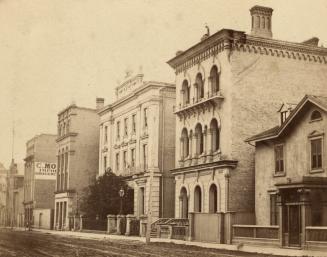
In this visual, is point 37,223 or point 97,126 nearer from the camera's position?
point 97,126

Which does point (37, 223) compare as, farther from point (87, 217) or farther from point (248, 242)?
point (248, 242)

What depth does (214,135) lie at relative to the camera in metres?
38.8

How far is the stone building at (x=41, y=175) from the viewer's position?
81.9 meters

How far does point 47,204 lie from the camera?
8306cm

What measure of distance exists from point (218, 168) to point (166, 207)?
11982 millimetres

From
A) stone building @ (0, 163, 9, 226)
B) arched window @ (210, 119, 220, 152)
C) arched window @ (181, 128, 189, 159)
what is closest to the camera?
arched window @ (210, 119, 220, 152)

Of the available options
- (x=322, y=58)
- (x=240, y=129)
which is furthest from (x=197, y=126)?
(x=322, y=58)

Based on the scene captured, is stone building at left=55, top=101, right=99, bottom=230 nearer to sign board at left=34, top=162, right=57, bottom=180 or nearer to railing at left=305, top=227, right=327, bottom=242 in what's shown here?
sign board at left=34, top=162, right=57, bottom=180

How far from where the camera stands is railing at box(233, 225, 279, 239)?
27938 mm

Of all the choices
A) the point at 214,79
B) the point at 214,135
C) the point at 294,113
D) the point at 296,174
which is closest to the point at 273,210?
the point at 296,174

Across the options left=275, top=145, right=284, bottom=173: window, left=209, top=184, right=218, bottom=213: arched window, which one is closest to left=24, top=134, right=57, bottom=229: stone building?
left=209, top=184, right=218, bottom=213: arched window

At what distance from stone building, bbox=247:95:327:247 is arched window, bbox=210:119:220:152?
4283mm

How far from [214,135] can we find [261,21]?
808 centimetres

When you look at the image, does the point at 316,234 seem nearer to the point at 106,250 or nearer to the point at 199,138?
the point at 106,250
